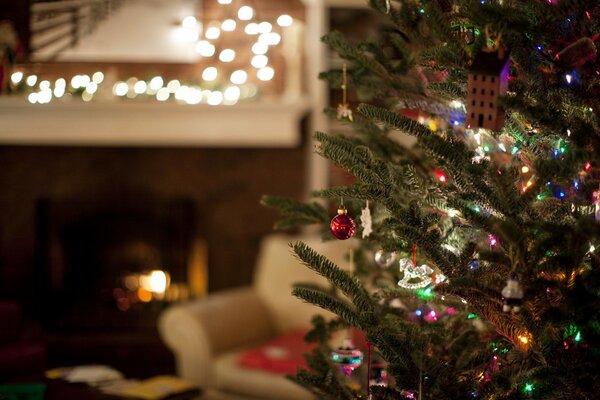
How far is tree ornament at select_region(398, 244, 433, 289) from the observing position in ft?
4.65

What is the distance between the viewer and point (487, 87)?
1219 mm

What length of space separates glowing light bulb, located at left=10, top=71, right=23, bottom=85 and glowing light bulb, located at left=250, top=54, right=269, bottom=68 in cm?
112

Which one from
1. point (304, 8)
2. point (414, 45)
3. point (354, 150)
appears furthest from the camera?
point (304, 8)

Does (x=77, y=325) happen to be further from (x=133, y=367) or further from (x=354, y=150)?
(x=354, y=150)

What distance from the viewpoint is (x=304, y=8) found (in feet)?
12.6

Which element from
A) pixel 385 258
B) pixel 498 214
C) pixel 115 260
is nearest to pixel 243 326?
pixel 115 260

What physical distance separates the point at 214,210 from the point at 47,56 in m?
1.17

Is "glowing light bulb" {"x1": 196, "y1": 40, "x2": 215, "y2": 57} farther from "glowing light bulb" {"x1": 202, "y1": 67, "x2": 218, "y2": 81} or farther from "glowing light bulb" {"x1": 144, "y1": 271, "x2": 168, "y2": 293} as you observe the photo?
"glowing light bulb" {"x1": 144, "y1": 271, "x2": 168, "y2": 293}

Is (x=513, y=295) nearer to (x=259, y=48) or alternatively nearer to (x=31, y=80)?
(x=259, y=48)

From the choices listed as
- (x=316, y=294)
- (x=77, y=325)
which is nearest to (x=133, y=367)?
(x=77, y=325)

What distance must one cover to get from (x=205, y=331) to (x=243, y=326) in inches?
9.3

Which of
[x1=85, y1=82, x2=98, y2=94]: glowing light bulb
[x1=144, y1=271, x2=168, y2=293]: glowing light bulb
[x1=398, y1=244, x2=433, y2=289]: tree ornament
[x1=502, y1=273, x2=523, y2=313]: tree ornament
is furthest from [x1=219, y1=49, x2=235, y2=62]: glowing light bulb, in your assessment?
[x1=502, y1=273, x2=523, y2=313]: tree ornament

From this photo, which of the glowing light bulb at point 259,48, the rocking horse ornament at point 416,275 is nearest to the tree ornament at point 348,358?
the rocking horse ornament at point 416,275

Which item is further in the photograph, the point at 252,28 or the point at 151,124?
the point at 151,124
